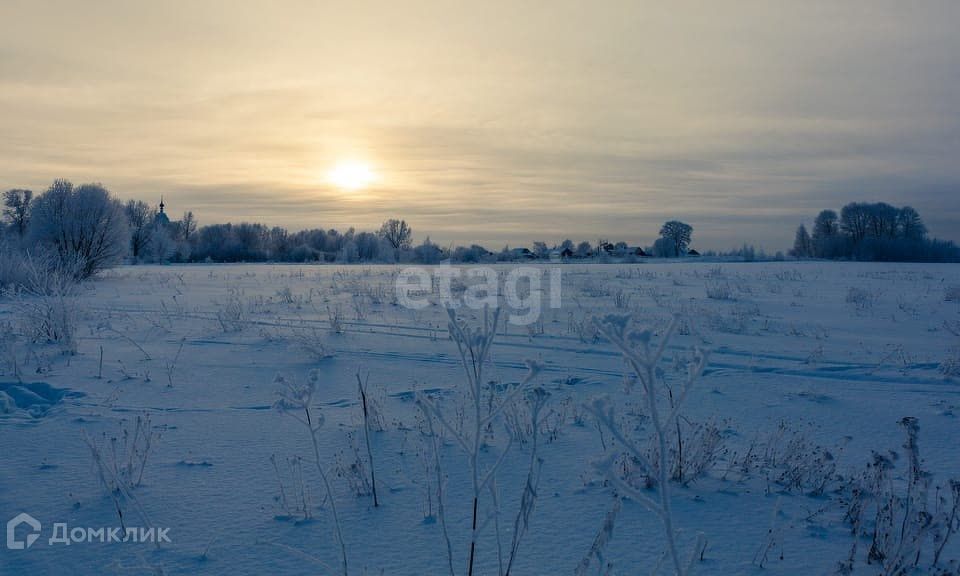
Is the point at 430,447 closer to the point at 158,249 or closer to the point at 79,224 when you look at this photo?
the point at 79,224

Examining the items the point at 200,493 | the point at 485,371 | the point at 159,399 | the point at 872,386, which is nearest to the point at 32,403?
the point at 159,399

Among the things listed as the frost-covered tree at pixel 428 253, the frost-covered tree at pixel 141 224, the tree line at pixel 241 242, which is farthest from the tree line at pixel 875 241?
the frost-covered tree at pixel 141 224

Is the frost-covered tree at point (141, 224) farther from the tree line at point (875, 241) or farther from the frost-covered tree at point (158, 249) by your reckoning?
the tree line at point (875, 241)

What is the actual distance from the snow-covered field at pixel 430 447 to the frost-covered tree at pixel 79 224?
14884mm

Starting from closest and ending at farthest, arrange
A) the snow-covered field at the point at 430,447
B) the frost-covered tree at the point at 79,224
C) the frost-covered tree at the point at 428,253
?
the snow-covered field at the point at 430,447
the frost-covered tree at the point at 79,224
the frost-covered tree at the point at 428,253

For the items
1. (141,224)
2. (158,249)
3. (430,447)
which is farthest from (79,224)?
(141,224)

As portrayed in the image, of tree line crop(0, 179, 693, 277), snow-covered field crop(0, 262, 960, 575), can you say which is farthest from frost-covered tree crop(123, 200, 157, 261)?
snow-covered field crop(0, 262, 960, 575)

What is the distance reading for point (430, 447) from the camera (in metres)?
4.41

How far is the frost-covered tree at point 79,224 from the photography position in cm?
2225

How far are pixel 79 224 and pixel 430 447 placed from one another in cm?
2347

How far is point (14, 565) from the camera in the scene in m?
2.92

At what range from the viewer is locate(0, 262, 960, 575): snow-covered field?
10.3 ft

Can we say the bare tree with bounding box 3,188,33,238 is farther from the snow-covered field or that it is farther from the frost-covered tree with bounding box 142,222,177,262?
the snow-covered field

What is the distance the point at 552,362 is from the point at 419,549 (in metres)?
4.69
